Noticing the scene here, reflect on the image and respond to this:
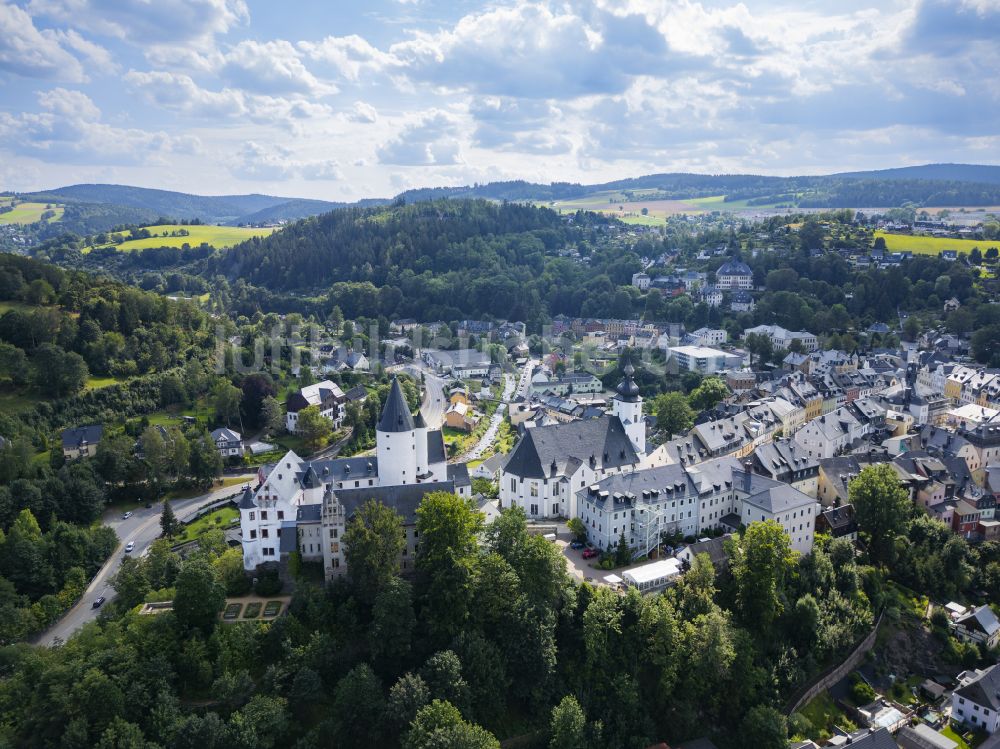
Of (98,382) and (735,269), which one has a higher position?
(735,269)

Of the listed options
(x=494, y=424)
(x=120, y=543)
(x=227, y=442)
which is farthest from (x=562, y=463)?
(x=227, y=442)

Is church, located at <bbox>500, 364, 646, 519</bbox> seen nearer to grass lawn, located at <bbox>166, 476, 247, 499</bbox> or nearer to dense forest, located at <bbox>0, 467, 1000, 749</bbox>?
dense forest, located at <bbox>0, 467, 1000, 749</bbox>

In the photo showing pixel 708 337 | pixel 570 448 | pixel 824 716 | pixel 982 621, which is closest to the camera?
pixel 824 716

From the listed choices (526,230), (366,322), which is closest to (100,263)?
(366,322)

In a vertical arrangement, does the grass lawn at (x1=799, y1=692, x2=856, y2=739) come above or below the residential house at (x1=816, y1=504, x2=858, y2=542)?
below

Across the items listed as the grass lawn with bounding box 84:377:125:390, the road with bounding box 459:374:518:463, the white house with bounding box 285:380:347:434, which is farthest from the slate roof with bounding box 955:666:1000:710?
the grass lawn with bounding box 84:377:125:390

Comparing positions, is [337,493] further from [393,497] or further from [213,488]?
[213,488]

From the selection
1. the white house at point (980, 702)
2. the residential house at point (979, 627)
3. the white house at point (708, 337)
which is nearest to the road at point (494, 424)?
the white house at point (708, 337)

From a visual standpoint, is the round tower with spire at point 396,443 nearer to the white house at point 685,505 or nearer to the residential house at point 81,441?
the white house at point 685,505
